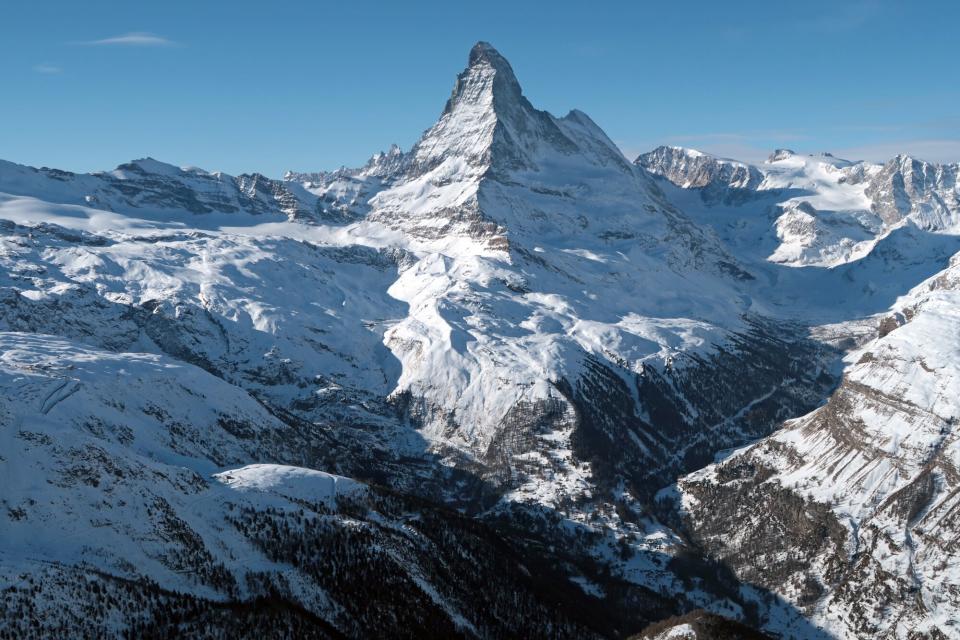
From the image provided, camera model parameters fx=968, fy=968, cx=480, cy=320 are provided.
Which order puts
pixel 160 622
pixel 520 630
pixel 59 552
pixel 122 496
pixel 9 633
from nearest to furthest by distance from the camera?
pixel 9 633 → pixel 160 622 → pixel 59 552 → pixel 122 496 → pixel 520 630

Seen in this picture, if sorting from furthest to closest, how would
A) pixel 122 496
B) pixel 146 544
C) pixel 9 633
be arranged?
pixel 122 496 → pixel 146 544 → pixel 9 633

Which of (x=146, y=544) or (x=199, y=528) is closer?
(x=146, y=544)

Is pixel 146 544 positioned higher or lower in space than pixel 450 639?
higher

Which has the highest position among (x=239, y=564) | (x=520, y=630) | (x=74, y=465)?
(x=74, y=465)

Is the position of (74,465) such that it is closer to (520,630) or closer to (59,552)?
(59,552)

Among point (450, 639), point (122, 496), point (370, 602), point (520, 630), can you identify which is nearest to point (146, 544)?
point (122, 496)

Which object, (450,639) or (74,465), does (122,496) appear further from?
(450,639)

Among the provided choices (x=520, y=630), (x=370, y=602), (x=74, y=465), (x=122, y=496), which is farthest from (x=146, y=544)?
(x=520, y=630)

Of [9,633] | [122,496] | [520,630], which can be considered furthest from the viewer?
[520,630]

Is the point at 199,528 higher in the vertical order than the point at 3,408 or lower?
lower
